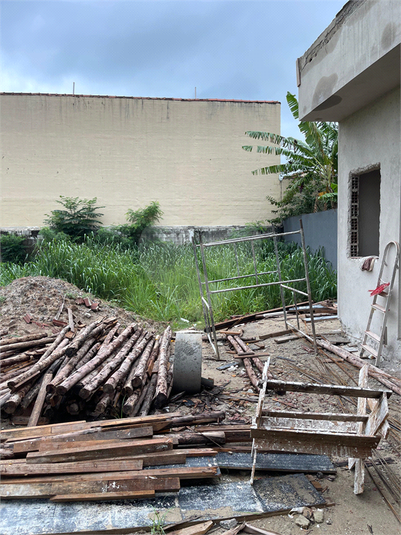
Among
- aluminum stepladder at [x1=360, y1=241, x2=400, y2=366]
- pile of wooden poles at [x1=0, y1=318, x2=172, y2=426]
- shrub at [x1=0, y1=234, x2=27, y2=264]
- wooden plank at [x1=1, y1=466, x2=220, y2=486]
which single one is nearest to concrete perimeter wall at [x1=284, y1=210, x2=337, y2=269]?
aluminum stepladder at [x1=360, y1=241, x2=400, y2=366]

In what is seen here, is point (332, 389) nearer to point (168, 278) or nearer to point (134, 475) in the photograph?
point (134, 475)

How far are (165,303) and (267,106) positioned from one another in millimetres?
10352

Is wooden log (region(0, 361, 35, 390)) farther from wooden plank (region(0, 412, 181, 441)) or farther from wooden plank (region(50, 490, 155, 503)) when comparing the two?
wooden plank (region(50, 490, 155, 503))

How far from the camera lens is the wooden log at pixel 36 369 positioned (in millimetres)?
4129

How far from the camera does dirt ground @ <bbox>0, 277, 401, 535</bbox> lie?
8.97 feet

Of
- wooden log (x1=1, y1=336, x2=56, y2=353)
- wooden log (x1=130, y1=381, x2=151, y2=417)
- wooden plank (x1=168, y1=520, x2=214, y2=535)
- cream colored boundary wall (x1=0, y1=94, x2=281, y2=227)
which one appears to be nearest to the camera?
wooden plank (x1=168, y1=520, x2=214, y2=535)

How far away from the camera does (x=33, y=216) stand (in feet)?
50.5

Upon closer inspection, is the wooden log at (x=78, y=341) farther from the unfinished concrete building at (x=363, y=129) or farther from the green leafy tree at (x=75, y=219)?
the green leafy tree at (x=75, y=219)

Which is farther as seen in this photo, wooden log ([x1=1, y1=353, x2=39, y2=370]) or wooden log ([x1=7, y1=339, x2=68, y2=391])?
wooden log ([x1=1, y1=353, x2=39, y2=370])

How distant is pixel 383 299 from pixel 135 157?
12.2m

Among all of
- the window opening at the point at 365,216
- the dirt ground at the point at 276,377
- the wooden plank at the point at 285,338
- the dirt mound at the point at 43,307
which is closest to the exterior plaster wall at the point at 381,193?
the window opening at the point at 365,216

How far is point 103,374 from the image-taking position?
4.19 m

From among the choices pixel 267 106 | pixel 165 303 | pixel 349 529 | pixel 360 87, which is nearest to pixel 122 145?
pixel 267 106

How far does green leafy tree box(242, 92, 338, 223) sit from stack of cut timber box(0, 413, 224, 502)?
1077 cm
